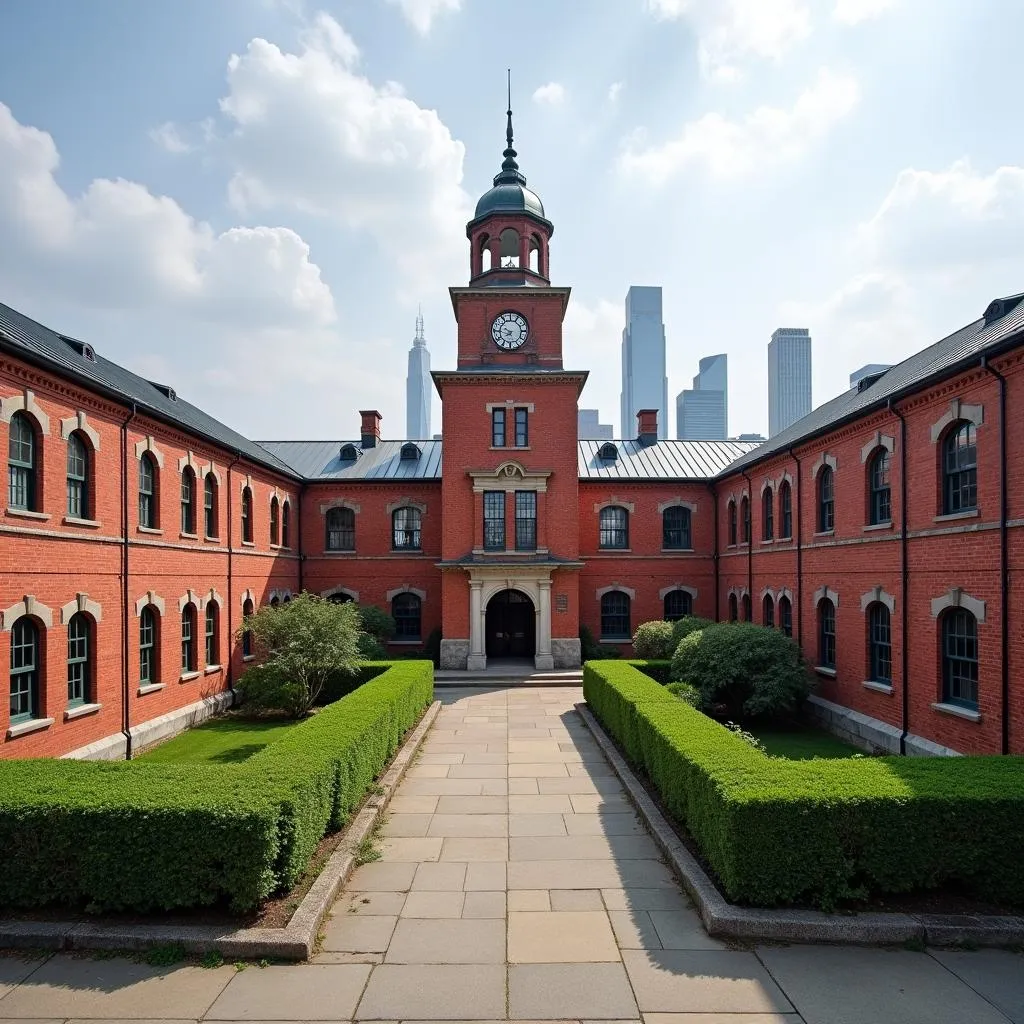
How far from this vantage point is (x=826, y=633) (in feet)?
65.0

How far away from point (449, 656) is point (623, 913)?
20.1 meters

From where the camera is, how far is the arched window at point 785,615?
2206 centimetres

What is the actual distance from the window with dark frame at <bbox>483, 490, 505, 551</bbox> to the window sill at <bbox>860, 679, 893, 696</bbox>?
47.3 feet

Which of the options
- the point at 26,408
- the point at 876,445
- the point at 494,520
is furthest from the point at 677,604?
the point at 26,408

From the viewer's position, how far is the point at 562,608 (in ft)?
90.6

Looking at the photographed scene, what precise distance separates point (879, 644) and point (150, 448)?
19458 mm

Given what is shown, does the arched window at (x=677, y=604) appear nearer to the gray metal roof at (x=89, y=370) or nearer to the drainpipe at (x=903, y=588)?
the drainpipe at (x=903, y=588)

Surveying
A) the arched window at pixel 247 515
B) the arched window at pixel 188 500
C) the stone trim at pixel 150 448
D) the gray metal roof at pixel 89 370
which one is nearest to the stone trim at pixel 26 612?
the gray metal roof at pixel 89 370

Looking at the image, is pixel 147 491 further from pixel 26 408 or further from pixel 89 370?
pixel 26 408

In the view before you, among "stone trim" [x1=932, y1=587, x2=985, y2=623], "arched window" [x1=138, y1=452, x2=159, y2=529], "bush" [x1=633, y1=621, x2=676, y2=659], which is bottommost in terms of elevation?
"bush" [x1=633, y1=621, x2=676, y2=659]

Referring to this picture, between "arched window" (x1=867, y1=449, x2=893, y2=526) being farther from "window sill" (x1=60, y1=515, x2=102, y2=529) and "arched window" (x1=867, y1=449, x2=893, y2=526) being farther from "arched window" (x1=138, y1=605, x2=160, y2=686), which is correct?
"arched window" (x1=138, y1=605, x2=160, y2=686)

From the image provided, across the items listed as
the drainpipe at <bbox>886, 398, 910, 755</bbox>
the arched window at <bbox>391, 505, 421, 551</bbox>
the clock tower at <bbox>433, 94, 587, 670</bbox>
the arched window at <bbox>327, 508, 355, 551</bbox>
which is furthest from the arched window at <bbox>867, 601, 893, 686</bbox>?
the arched window at <bbox>327, 508, 355, 551</bbox>

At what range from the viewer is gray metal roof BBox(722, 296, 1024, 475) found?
1338cm

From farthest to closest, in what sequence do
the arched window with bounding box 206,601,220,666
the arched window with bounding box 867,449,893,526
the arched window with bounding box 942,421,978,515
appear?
the arched window with bounding box 206,601,220,666 < the arched window with bounding box 867,449,893,526 < the arched window with bounding box 942,421,978,515
